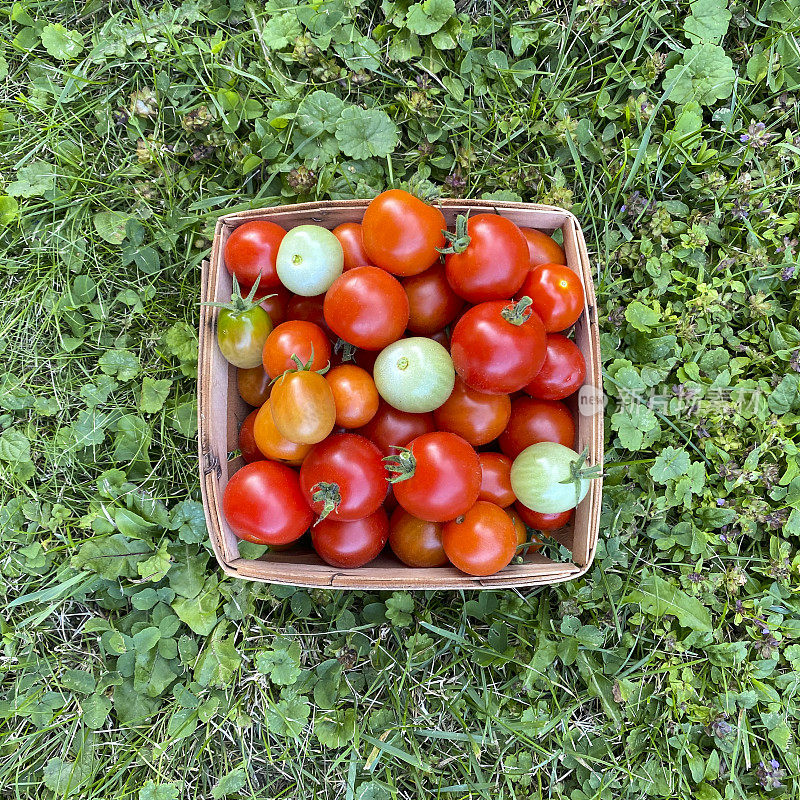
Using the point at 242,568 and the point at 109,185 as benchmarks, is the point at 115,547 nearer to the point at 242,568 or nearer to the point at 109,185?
the point at 242,568

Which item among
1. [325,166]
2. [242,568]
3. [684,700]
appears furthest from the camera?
[325,166]

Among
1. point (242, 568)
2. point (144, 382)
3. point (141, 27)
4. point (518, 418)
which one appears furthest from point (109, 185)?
point (518, 418)

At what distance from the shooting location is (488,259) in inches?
71.3

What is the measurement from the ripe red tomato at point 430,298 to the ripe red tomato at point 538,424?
385mm

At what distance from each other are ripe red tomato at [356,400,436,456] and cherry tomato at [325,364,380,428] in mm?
88

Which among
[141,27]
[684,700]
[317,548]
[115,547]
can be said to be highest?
[141,27]

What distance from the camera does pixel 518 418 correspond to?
2.04 meters

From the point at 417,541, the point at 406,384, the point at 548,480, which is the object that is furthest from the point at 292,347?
the point at 548,480

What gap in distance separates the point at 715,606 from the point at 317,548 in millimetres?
1505

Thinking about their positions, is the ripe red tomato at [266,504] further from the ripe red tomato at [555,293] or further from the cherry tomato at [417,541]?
the ripe red tomato at [555,293]

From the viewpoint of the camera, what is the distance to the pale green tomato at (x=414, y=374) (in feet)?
5.92

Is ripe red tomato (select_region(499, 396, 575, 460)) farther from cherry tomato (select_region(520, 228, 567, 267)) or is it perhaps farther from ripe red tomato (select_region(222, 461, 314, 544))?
ripe red tomato (select_region(222, 461, 314, 544))

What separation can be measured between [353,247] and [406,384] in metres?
0.53

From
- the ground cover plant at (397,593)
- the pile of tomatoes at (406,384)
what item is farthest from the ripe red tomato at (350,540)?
the ground cover plant at (397,593)
